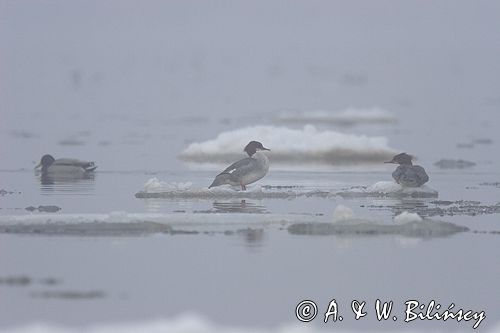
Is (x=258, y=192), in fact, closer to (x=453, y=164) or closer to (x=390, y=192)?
(x=390, y=192)

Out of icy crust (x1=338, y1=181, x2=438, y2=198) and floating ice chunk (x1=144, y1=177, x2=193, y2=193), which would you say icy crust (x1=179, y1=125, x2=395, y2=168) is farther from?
floating ice chunk (x1=144, y1=177, x2=193, y2=193)

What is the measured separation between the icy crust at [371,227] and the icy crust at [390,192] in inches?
120

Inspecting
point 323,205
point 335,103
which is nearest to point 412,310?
point 323,205

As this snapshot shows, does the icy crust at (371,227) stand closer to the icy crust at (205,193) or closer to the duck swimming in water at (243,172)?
the icy crust at (205,193)

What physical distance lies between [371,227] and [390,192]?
3.39 metres

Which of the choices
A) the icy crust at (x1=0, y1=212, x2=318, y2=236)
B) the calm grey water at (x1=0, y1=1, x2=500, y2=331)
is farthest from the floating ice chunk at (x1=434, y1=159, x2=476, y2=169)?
the icy crust at (x1=0, y1=212, x2=318, y2=236)

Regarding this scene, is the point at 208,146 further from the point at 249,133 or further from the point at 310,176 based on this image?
the point at 310,176

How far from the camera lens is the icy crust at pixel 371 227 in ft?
45.3

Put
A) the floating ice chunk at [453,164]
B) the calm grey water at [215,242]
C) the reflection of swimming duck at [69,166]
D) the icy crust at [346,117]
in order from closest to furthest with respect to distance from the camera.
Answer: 1. the calm grey water at [215,242]
2. the reflection of swimming duck at [69,166]
3. the floating ice chunk at [453,164]
4. the icy crust at [346,117]

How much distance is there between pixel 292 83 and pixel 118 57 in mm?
39276

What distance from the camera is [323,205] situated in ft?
53.7

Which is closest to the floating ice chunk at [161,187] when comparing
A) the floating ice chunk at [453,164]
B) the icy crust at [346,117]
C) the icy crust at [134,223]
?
the icy crust at [134,223]

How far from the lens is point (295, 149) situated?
2398 cm

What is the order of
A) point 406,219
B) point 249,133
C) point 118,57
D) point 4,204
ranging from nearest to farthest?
1. point 406,219
2. point 4,204
3. point 249,133
4. point 118,57
